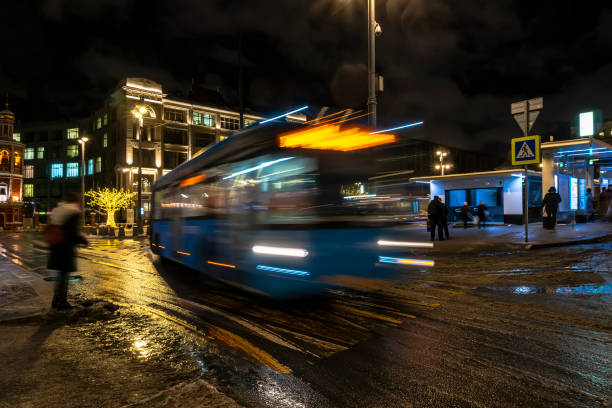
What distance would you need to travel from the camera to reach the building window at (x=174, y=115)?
181ft

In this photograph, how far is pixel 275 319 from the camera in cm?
557

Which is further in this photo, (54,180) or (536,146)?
(54,180)

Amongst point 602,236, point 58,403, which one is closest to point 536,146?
point 602,236

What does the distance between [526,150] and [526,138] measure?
401 millimetres

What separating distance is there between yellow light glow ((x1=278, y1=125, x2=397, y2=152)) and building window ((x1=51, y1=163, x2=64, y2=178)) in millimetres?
77695

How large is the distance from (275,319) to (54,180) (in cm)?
7947

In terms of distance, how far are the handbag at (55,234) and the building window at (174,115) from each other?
53049mm

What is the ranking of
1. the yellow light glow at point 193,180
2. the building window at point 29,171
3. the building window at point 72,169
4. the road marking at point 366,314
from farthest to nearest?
the building window at point 29,171 → the building window at point 72,169 → the yellow light glow at point 193,180 → the road marking at point 366,314

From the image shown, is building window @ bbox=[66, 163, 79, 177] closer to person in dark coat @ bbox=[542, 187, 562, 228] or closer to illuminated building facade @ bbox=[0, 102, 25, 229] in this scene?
illuminated building facade @ bbox=[0, 102, 25, 229]

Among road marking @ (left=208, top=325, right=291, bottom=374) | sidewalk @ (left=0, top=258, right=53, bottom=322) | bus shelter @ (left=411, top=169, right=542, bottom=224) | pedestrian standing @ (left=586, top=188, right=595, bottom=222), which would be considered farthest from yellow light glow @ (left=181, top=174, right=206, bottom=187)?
pedestrian standing @ (left=586, top=188, right=595, bottom=222)

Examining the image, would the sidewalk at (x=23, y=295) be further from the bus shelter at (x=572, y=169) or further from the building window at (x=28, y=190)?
the building window at (x=28, y=190)

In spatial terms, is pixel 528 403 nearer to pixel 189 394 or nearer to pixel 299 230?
pixel 189 394

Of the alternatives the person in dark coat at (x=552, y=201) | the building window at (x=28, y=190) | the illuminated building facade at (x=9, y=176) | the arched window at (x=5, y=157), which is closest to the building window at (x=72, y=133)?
the building window at (x=28, y=190)

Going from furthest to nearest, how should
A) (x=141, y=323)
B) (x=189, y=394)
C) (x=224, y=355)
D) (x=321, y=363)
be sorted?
1. (x=141, y=323)
2. (x=224, y=355)
3. (x=321, y=363)
4. (x=189, y=394)
